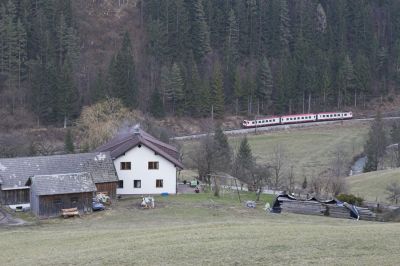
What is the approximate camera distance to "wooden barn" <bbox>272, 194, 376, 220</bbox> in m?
34.0

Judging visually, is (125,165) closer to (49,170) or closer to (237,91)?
(49,170)

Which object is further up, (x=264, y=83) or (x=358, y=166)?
(x=264, y=83)

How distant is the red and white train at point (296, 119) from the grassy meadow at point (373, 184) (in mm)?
32003

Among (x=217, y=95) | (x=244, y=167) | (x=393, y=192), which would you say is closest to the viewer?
(x=393, y=192)

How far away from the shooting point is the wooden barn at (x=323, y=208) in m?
34.0

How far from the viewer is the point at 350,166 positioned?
63406 mm

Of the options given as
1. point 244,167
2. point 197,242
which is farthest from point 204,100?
point 197,242

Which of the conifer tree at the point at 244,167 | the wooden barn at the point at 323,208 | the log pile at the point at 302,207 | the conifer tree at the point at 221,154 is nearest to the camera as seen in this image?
the wooden barn at the point at 323,208

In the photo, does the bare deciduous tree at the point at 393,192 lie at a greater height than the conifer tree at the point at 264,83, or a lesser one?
lesser

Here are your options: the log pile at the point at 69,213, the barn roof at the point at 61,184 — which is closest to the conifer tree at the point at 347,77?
the barn roof at the point at 61,184

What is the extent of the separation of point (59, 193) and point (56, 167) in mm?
5156

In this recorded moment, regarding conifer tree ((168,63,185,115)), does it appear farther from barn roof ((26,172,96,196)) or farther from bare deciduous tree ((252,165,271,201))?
barn roof ((26,172,96,196))

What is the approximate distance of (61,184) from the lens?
35.6 metres

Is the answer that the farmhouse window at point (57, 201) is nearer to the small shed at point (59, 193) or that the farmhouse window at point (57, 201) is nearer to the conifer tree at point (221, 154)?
the small shed at point (59, 193)
